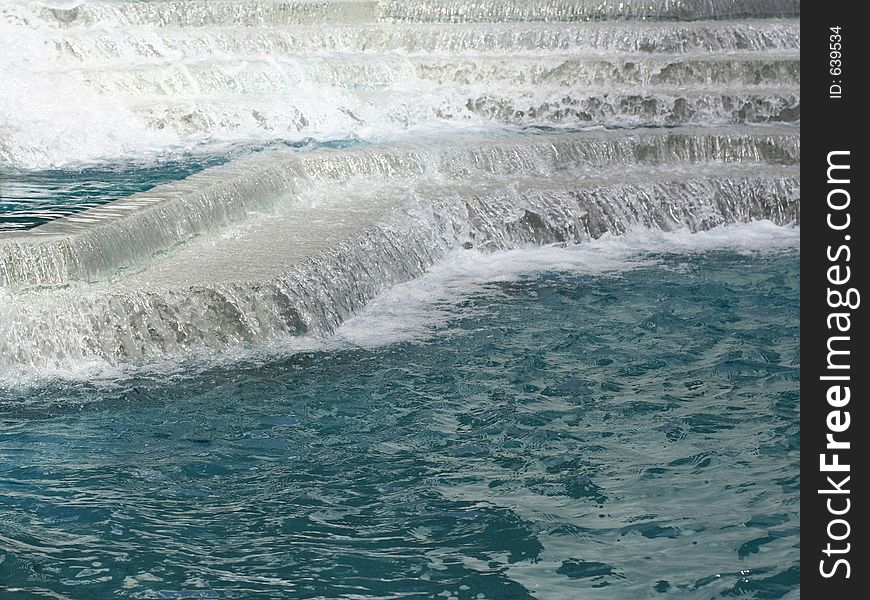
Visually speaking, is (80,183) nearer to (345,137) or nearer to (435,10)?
(345,137)

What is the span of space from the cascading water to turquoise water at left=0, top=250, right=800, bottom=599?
615 millimetres

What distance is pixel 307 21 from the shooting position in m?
14.5

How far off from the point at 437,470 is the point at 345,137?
24.1ft

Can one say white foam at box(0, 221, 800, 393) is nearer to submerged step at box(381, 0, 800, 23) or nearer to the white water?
the white water

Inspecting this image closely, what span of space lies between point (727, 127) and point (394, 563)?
7799 millimetres

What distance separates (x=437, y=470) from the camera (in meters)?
4.76

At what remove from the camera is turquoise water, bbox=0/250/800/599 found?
12.9ft

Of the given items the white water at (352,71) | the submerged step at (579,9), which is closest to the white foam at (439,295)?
the white water at (352,71)

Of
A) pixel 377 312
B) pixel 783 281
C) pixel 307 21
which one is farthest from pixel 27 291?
pixel 307 21

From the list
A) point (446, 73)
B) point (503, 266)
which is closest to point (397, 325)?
point (503, 266)

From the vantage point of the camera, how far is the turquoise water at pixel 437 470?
3.92m

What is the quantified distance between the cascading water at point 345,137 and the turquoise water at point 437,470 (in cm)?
62

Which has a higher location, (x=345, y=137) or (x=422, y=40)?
(x=422, y=40)

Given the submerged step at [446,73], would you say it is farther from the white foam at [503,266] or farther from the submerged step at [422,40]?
the white foam at [503,266]
